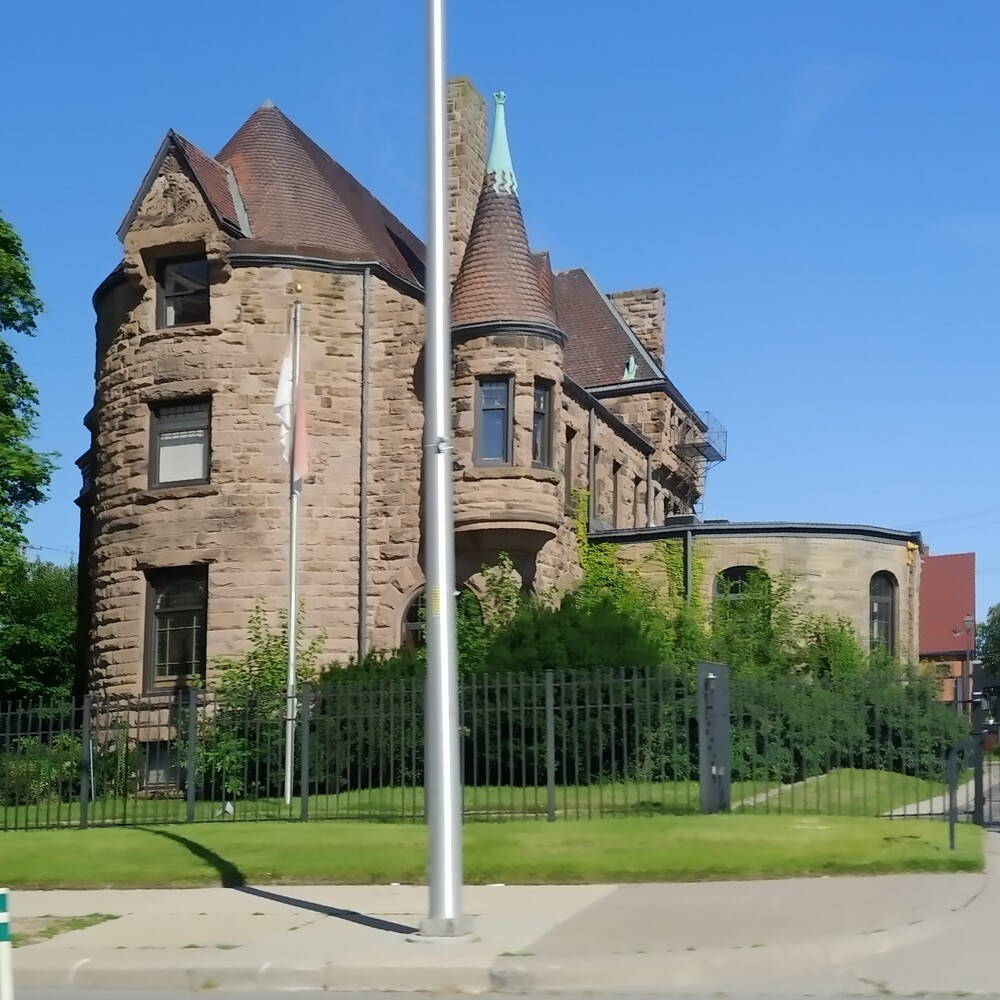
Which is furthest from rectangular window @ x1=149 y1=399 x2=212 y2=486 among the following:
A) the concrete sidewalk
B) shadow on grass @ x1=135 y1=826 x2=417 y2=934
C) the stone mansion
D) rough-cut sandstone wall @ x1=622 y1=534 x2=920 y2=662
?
the concrete sidewalk

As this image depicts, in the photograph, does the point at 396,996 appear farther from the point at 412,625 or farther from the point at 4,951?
the point at 412,625

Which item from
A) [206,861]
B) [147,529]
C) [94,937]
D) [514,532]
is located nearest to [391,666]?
[514,532]

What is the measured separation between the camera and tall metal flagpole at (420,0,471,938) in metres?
10.5

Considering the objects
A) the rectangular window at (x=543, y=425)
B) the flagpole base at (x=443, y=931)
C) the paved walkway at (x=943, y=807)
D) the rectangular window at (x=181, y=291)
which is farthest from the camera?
the rectangular window at (x=543, y=425)

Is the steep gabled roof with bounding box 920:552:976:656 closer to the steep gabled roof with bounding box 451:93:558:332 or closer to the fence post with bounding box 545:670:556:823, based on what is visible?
the steep gabled roof with bounding box 451:93:558:332

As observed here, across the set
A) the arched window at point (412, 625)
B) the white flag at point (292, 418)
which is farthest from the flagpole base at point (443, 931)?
the arched window at point (412, 625)

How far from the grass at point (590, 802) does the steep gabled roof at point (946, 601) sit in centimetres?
4848

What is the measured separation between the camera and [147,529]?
27.6m

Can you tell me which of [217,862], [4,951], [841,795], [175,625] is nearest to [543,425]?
[175,625]

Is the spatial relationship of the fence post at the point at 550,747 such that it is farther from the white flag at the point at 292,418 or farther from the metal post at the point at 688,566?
the metal post at the point at 688,566

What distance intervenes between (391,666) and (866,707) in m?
9.47

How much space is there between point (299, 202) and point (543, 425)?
6.77 metres

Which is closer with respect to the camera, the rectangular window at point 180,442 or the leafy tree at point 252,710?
the leafy tree at point 252,710

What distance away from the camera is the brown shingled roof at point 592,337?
42.0 metres
